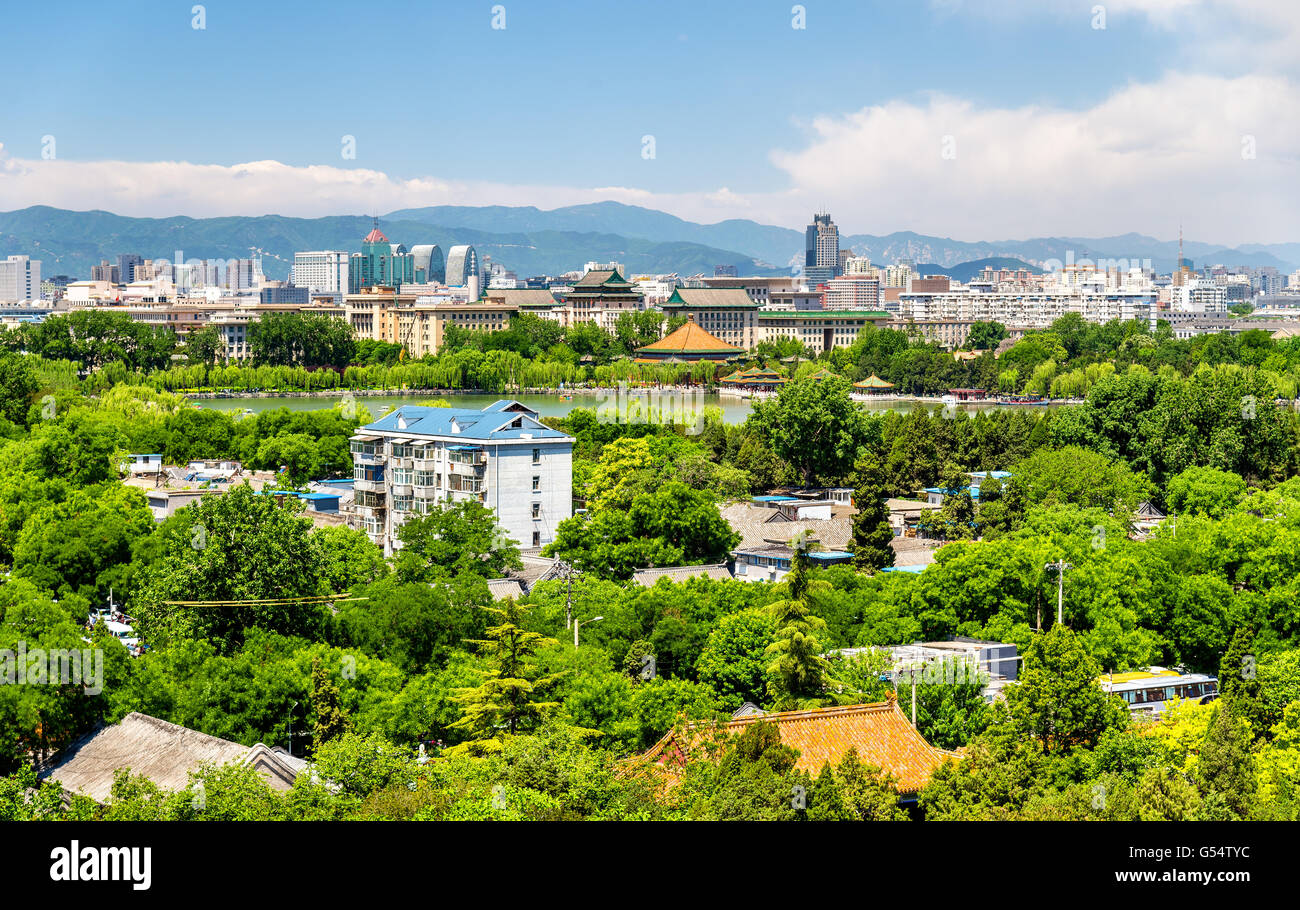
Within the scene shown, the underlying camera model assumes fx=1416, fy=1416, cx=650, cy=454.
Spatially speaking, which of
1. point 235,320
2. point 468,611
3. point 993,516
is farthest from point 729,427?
point 235,320

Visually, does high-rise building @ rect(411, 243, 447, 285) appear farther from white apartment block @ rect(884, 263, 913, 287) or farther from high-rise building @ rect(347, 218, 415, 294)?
white apartment block @ rect(884, 263, 913, 287)

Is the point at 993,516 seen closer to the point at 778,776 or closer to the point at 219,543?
the point at 219,543

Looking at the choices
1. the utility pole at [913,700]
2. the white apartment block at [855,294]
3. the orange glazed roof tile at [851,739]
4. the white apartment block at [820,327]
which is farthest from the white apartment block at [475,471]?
the white apartment block at [855,294]

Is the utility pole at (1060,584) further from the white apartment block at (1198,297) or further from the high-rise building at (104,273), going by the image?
the high-rise building at (104,273)

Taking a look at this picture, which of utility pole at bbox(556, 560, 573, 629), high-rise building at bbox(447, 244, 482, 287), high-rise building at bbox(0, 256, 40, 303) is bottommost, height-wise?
utility pole at bbox(556, 560, 573, 629)

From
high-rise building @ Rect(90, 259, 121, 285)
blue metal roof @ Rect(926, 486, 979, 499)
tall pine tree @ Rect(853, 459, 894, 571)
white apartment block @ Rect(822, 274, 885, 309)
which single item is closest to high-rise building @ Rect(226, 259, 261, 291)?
high-rise building @ Rect(90, 259, 121, 285)
